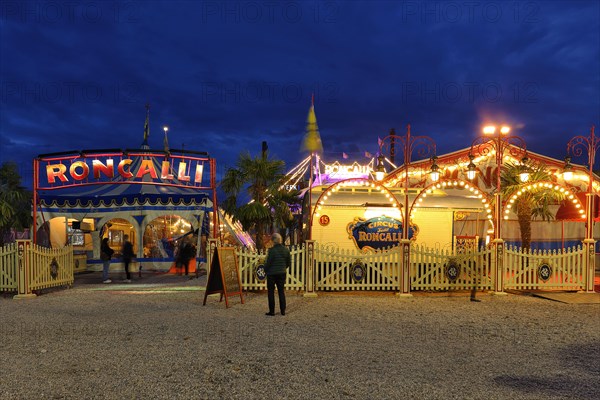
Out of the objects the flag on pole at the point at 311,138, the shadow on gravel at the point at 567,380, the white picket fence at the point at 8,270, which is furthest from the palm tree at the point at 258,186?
the shadow on gravel at the point at 567,380

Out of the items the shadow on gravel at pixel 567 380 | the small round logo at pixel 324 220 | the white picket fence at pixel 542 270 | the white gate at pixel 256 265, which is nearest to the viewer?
the shadow on gravel at pixel 567 380

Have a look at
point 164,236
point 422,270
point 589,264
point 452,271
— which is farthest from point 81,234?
point 589,264

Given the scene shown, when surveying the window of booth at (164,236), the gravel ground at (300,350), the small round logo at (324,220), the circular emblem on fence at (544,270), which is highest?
the small round logo at (324,220)

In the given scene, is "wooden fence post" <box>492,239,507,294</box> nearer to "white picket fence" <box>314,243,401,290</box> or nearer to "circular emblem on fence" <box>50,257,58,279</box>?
"white picket fence" <box>314,243,401,290</box>

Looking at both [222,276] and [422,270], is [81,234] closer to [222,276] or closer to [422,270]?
[222,276]

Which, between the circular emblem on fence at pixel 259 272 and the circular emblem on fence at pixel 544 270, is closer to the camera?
the circular emblem on fence at pixel 259 272

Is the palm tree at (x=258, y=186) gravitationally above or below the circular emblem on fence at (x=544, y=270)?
above

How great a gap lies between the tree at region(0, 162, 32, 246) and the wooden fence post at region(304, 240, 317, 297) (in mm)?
10434

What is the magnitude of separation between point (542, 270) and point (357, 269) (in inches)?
189

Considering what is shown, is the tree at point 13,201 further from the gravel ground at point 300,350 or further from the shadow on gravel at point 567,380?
the shadow on gravel at point 567,380

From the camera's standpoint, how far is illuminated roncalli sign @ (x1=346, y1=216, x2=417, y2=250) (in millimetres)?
14047

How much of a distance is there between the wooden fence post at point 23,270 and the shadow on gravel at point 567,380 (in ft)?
34.3

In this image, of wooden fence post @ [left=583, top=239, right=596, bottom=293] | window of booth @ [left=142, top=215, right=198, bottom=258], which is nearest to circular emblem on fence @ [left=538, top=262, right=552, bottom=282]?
wooden fence post @ [left=583, top=239, right=596, bottom=293]

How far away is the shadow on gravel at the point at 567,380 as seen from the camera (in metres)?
4.56
